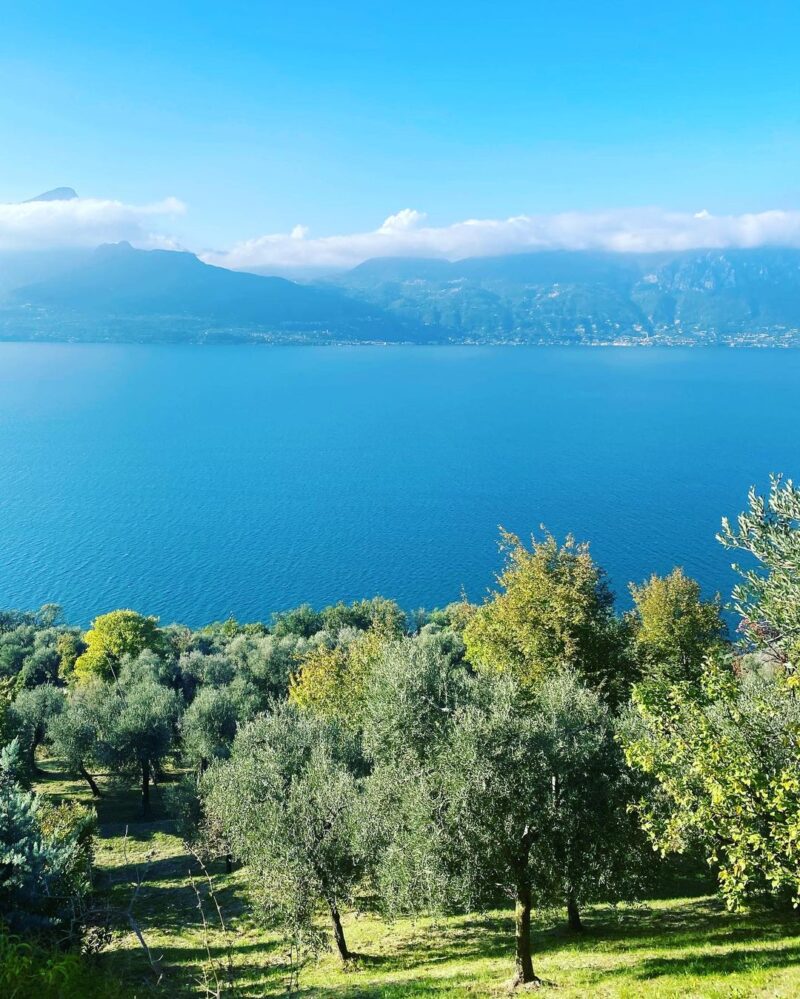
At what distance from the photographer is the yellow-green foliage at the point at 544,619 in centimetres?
3384

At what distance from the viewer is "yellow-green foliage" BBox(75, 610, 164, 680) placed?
236 ft

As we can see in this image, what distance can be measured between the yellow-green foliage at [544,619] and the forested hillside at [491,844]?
0.23 meters

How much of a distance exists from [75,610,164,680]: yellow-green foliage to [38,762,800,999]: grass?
46.6 metres

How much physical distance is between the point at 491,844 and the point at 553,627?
759 inches

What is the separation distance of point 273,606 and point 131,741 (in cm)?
5460

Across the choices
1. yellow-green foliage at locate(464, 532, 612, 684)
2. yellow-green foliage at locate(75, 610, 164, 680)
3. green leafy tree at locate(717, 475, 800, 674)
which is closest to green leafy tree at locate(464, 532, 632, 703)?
yellow-green foliage at locate(464, 532, 612, 684)

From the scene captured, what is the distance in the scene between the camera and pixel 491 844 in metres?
16.6

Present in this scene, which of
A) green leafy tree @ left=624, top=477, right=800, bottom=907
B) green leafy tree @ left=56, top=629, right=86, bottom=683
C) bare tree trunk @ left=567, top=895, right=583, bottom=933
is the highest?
green leafy tree @ left=624, top=477, right=800, bottom=907

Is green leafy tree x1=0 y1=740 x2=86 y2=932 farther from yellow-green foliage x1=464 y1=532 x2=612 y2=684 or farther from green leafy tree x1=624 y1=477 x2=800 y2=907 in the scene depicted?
yellow-green foliage x1=464 y1=532 x2=612 y2=684

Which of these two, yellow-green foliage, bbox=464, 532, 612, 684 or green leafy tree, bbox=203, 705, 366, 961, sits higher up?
yellow-green foliage, bbox=464, 532, 612, 684

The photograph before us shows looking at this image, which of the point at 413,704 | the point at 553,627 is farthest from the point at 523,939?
the point at 553,627

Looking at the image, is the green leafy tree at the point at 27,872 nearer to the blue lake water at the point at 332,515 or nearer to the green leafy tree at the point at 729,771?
the green leafy tree at the point at 729,771

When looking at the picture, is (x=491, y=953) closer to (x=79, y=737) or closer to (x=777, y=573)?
(x=777, y=573)

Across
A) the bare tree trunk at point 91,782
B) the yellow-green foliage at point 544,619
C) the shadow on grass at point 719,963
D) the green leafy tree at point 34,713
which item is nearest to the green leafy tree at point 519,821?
the shadow on grass at point 719,963
